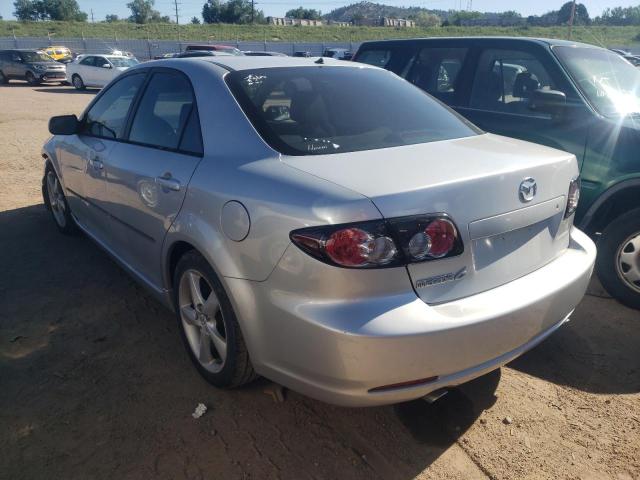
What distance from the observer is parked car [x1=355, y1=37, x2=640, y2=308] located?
369 centimetres

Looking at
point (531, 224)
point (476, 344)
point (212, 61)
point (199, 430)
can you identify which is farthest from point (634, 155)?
point (199, 430)

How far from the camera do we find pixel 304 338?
2.01 m

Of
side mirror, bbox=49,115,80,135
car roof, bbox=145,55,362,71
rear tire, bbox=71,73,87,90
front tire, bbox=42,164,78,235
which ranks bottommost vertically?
rear tire, bbox=71,73,87,90

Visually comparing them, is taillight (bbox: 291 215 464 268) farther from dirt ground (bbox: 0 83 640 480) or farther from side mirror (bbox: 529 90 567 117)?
side mirror (bbox: 529 90 567 117)

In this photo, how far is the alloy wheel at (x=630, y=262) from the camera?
3.65 metres

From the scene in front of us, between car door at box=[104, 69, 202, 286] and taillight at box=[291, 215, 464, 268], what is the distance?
969mm

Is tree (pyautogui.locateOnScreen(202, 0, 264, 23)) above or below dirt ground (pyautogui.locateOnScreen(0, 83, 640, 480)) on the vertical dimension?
above

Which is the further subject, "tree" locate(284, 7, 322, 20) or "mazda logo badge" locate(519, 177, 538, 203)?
"tree" locate(284, 7, 322, 20)

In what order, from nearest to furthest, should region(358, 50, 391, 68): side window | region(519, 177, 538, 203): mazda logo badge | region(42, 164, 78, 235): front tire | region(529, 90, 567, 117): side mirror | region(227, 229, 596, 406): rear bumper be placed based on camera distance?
region(227, 229, 596, 406): rear bumper → region(519, 177, 538, 203): mazda logo badge → region(529, 90, 567, 117): side mirror → region(42, 164, 78, 235): front tire → region(358, 50, 391, 68): side window

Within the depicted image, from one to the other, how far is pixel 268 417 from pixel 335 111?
1599mm

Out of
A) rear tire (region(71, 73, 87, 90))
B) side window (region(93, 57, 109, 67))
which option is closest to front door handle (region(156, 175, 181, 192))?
side window (region(93, 57, 109, 67))

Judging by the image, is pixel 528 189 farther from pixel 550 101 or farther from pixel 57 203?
pixel 57 203

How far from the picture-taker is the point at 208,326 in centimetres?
271

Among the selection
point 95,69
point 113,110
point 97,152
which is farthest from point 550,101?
point 95,69
